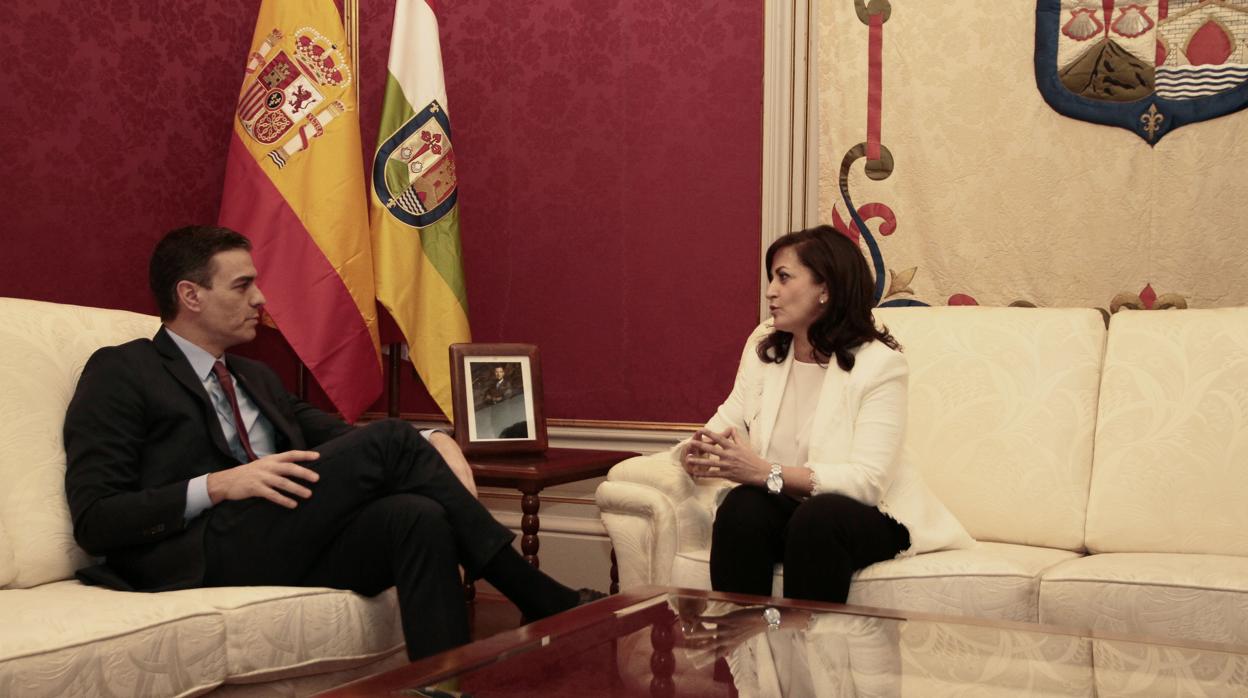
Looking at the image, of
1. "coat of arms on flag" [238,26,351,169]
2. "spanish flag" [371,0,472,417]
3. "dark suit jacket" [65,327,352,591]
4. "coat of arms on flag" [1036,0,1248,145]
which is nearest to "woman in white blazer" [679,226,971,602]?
"coat of arms on flag" [1036,0,1248,145]

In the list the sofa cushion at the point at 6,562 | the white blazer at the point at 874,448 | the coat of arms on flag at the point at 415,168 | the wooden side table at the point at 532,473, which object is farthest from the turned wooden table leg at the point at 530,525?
the sofa cushion at the point at 6,562

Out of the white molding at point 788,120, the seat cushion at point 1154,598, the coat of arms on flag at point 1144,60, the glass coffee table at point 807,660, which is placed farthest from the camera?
the white molding at point 788,120

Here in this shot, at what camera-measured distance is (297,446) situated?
8.04 feet

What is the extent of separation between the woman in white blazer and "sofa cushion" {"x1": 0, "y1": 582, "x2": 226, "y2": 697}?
1.02 meters

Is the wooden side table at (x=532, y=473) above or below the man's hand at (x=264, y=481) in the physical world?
below

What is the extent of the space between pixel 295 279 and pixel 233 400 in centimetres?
114

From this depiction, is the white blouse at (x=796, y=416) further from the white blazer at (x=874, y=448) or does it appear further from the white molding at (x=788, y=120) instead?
the white molding at (x=788, y=120)

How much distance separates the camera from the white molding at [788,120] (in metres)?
3.33

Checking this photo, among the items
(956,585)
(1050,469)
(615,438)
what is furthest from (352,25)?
(956,585)

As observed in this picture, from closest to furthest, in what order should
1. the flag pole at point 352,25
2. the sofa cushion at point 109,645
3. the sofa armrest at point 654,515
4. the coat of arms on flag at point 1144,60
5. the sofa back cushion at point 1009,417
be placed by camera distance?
the sofa cushion at point 109,645 → the sofa armrest at point 654,515 → the sofa back cushion at point 1009,417 → the coat of arms on flag at point 1144,60 → the flag pole at point 352,25

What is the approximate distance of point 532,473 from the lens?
113 inches

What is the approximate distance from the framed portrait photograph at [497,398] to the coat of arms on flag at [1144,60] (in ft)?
5.42

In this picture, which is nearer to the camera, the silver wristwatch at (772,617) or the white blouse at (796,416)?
the silver wristwatch at (772,617)

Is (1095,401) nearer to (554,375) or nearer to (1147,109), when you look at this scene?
(1147,109)
